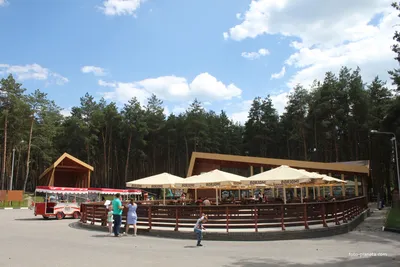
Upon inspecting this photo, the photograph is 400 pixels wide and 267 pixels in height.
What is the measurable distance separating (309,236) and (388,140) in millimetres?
29507

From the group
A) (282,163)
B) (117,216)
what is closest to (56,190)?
(117,216)

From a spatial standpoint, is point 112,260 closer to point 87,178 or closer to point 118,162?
point 87,178

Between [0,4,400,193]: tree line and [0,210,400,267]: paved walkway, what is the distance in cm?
3225

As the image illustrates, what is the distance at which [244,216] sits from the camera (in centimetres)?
1305

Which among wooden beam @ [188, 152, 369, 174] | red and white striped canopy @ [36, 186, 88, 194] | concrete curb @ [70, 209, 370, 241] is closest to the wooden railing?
concrete curb @ [70, 209, 370, 241]

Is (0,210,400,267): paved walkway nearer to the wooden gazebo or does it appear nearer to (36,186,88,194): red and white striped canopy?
(36,186,88,194): red and white striped canopy

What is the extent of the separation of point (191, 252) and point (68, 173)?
40.9 meters

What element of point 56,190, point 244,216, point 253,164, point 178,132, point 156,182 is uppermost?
point 178,132

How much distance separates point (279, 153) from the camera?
205ft

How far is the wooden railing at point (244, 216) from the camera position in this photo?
1290 cm

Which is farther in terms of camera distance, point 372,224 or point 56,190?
point 56,190

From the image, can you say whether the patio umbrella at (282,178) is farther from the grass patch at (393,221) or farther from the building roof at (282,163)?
the building roof at (282,163)

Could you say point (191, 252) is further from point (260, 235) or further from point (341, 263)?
point (341, 263)

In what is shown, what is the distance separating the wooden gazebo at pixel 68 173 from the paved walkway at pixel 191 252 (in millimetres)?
28721
